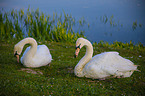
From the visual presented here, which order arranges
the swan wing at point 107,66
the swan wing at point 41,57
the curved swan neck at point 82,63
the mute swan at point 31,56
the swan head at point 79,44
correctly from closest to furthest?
the swan wing at point 107,66 < the swan head at point 79,44 < the curved swan neck at point 82,63 < the mute swan at point 31,56 < the swan wing at point 41,57

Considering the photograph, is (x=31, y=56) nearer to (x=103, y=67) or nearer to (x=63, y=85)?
(x=63, y=85)

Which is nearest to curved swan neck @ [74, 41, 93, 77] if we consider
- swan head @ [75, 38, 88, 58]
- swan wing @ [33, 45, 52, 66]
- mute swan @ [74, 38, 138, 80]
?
mute swan @ [74, 38, 138, 80]

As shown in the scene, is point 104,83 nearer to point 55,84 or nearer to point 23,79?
point 55,84

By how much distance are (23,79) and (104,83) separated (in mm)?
3341

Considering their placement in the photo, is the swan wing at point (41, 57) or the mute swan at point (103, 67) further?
the swan wing at point (41, 57)

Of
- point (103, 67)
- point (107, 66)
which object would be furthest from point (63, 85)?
point (107, 66)

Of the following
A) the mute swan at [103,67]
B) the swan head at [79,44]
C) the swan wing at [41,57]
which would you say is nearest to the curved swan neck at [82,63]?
the mute swan at [103,67]

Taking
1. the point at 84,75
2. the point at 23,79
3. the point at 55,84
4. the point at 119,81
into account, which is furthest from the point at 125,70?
the point at 23,79

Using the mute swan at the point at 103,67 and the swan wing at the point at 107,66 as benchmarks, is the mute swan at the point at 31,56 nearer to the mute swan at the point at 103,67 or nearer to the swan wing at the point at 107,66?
the mute swan at the point at 103,67

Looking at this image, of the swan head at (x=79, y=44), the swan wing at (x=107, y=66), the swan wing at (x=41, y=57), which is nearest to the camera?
the swan wing at (x=107, y=66)

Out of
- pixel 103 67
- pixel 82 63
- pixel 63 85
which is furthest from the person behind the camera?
pixel 82 63

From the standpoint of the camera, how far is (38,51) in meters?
9.06

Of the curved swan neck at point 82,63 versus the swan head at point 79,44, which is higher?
the swan head at point 79,44

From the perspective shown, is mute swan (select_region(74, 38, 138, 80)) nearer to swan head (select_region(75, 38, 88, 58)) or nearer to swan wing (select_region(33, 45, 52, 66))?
swan head (select_region(75, 38, 88, 58))
